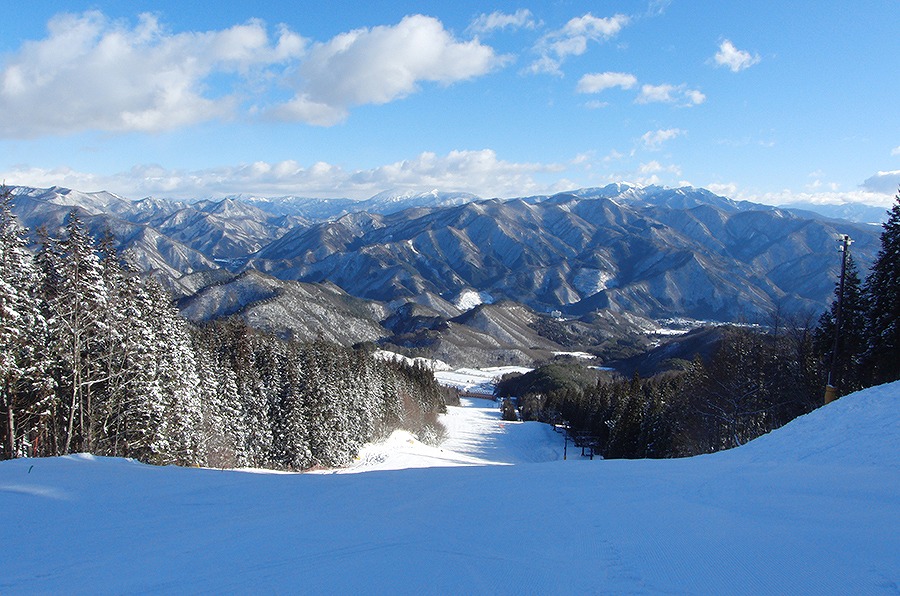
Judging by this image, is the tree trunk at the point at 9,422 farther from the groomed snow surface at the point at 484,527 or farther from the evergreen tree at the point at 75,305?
the groomed snow surface at the point at 484,527

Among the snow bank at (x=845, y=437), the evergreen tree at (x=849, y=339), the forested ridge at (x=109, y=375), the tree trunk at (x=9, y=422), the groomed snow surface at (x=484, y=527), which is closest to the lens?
the groomed snow surface at (x=484, y=527)

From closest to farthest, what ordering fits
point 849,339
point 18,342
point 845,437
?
point 845,437 → point 18,342 → point 849,339

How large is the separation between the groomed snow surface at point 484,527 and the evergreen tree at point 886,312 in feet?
57.8

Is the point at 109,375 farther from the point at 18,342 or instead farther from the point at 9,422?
the point at 18,342

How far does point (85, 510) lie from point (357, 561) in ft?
21.5

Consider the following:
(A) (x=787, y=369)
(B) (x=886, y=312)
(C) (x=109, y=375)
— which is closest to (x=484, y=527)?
(C) (x=109, y=375)

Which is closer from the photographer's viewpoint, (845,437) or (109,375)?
(845,437)

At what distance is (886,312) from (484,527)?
1191 inches

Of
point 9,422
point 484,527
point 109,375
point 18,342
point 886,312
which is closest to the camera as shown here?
point 484,527

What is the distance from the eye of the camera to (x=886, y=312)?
27625mm

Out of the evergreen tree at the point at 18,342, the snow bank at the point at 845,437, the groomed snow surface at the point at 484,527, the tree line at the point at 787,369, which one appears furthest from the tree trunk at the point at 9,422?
the tree line at the point at 787,369

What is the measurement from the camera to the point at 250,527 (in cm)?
870

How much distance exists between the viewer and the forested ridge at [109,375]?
1912cm

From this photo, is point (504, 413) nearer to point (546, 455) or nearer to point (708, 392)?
point (546, 455)
